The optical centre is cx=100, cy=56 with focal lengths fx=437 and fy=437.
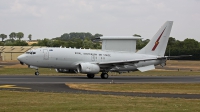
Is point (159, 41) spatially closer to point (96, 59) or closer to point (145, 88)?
point (96, 59)

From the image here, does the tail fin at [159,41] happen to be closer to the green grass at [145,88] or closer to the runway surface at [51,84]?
the runway surface at [51,84]

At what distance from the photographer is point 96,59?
55.1 m

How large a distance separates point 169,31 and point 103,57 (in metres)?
10.5

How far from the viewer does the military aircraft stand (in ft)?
173

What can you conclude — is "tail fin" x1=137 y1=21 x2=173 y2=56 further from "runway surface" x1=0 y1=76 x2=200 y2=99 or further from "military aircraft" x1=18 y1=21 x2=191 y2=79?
"runway surface" x1=0 y1=76 x2=200 y2=99

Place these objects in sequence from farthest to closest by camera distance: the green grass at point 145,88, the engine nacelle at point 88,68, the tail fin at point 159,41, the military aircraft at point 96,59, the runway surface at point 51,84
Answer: the tail fin at point 159,41
the military aircraft at point 96,59
the engine nacelle at point 88,68
the green grass at point 145,88
the runway surface at point 51,84

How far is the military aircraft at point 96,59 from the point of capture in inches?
2071

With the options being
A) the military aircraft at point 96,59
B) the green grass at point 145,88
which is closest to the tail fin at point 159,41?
the military aircraft at point 96,59

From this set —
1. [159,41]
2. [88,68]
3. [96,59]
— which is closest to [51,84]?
[88,68]

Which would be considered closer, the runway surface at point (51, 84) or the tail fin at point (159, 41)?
the runway surface at point (51, 84)

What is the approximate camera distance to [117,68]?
182 ft

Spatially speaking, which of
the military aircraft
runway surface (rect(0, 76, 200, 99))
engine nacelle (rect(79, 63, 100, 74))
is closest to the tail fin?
the military aircraft

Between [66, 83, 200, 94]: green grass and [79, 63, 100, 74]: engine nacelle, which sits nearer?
[66, 83, 200, 94]: green grass

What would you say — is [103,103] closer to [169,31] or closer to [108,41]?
[169,31]
